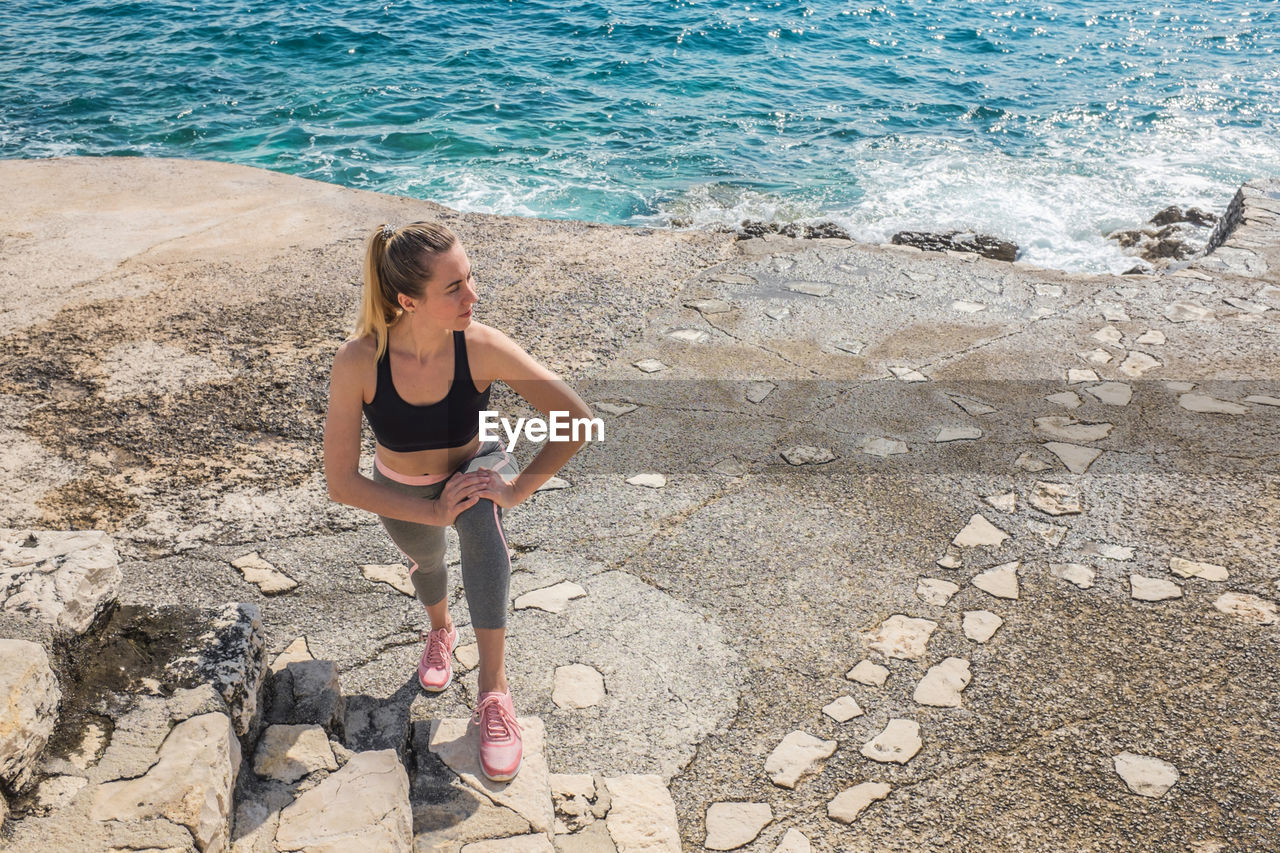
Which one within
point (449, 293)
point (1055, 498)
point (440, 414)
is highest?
point (449, 293)

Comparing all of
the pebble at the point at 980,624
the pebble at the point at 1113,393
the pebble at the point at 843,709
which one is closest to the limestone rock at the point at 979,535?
the pebble at the point at 980,624

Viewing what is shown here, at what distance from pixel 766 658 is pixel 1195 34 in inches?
940

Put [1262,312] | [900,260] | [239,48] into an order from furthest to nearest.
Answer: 1. [239,48]
2. [900,260]
3. [1262,312]

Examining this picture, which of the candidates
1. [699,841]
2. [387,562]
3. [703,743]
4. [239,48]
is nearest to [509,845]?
[699,841]

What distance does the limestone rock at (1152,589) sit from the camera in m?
4.07

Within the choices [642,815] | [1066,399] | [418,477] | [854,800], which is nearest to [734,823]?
[642,815]

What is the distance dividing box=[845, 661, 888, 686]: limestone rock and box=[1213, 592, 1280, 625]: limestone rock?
1.52 metres

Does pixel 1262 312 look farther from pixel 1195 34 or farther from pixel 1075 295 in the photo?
pixel 1195 34

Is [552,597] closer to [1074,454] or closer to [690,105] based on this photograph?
[1074,454]

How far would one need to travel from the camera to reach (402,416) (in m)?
2.98

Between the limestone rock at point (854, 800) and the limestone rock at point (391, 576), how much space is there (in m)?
2.01

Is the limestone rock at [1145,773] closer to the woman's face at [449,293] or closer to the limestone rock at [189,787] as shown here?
the woman's face at [449,293]

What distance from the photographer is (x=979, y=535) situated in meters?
4.55

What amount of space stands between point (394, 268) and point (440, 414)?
491mm
